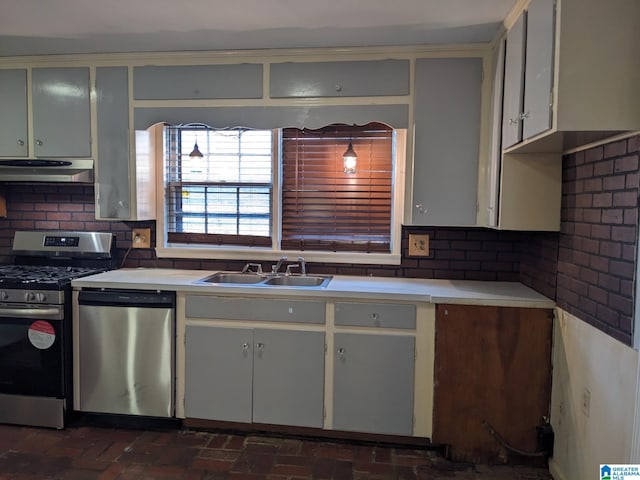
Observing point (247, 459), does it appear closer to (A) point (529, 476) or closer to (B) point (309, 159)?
(A) point (529, 476)

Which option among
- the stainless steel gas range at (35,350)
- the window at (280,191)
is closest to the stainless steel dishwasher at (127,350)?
the stainless steel gas range at (35,350)

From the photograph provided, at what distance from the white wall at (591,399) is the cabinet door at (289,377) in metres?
1.21

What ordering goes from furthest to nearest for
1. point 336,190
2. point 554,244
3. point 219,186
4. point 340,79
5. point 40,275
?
point 219,186 → point 336,190 → point 40,275 → point 340,79 → point 554,244

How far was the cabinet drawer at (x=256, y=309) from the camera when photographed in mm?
2490

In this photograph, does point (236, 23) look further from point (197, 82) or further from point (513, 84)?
point (513, 84)

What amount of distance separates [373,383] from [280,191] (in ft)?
4.64

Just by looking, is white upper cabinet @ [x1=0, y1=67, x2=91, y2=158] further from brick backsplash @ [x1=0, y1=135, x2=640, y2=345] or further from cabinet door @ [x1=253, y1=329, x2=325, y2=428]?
cabinet door @ [x1=253, y1=329, x2=325, y2=428]

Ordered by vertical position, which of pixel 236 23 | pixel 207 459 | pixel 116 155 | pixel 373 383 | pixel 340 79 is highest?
pixel 236 23

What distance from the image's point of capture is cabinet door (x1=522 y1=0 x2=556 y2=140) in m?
1.71

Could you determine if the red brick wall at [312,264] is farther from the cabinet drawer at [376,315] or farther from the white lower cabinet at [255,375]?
the white lower cabinet at [255,375]

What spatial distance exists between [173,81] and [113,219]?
98cm

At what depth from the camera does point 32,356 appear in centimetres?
261

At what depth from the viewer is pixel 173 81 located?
280cm

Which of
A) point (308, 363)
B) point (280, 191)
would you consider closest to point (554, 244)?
point (308, 363)
